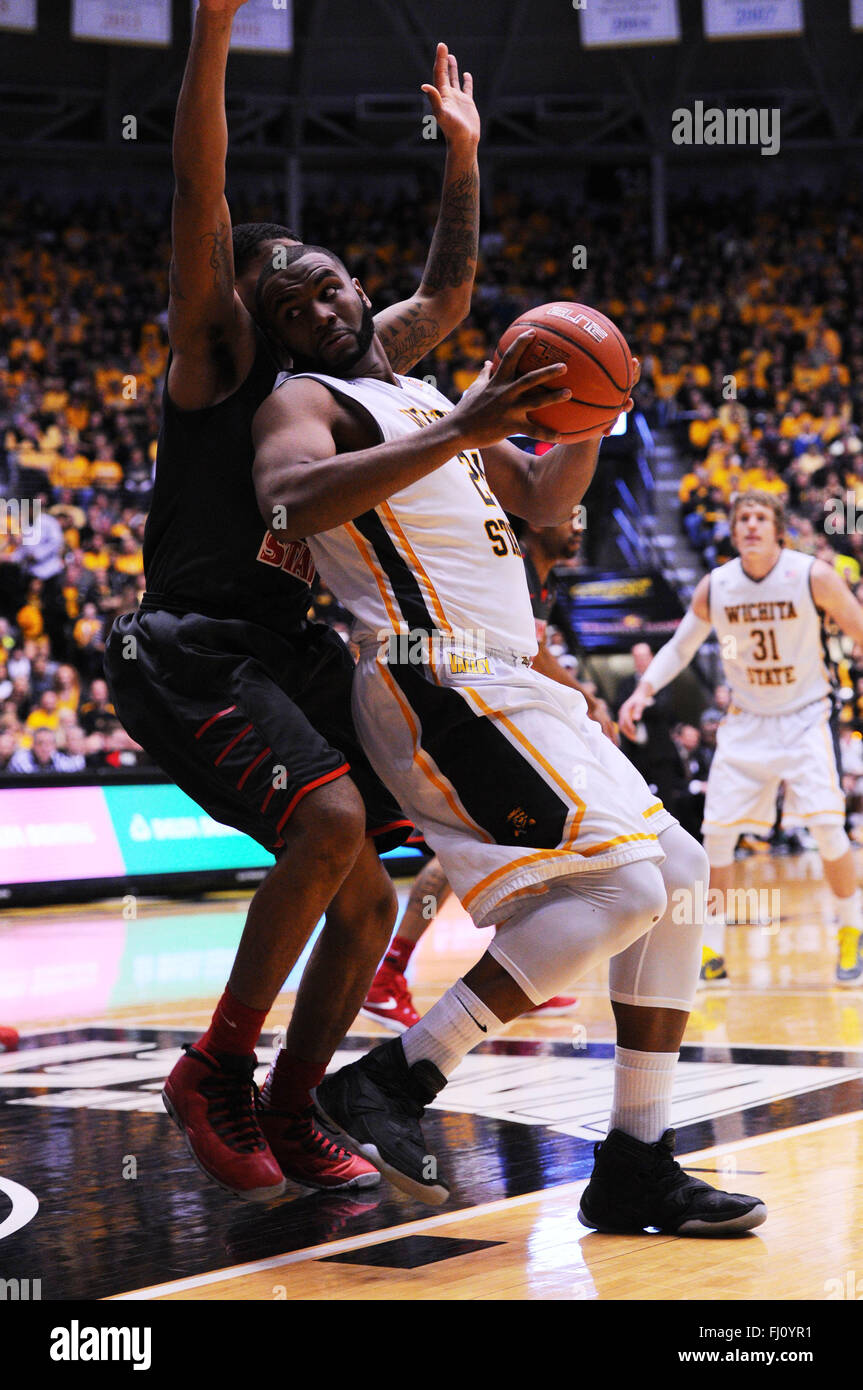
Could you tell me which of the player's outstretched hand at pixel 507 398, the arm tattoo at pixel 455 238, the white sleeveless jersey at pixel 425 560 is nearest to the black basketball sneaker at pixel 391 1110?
the white sleeveless jersey at pixel 425 560

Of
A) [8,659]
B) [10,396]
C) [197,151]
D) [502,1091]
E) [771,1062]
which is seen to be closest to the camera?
[197,151]

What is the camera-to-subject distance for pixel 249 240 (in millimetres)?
3557

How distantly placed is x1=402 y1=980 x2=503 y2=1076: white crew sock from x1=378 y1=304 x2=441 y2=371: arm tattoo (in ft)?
5.49

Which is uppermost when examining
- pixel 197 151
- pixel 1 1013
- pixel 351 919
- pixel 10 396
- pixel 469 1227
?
pixel 10 396

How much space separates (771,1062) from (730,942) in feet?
12.9

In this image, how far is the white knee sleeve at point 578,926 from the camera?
9.98 feet

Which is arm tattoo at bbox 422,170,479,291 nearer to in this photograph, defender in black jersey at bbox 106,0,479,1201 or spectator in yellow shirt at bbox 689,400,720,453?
defender in black jersey at bbox 106,0,479,1201

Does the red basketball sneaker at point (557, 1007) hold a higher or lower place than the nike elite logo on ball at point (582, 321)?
lower

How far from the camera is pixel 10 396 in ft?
62.5

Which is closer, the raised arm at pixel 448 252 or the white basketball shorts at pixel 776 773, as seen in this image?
the raised arm at pixel 448 252

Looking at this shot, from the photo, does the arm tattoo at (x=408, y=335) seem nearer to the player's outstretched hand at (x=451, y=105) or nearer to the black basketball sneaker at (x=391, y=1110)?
the player's outstretched hand at (x=451, y=105)

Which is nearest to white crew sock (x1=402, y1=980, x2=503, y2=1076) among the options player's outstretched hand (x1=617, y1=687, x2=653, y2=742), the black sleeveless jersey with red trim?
the black sleeveless jersey with red trim

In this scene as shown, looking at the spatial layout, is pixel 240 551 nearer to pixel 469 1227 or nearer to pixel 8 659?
pixel 469 1227
